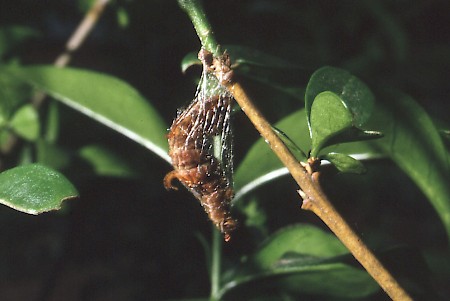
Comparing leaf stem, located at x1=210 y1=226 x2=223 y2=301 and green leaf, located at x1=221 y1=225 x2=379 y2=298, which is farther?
leaf stem, located at x1=210 y1=226 x2=223 y2=301

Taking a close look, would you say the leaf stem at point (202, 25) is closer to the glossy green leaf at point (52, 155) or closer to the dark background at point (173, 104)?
the dark background at point (173, 104)

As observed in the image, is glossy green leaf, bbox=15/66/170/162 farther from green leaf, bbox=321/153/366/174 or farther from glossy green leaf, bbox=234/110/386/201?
green leaf, bbox=321/153/366/174

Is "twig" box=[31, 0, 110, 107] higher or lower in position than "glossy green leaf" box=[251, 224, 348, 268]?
higher

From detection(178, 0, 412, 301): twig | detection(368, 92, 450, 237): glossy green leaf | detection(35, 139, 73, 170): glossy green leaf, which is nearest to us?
detection(178, 0, 412, 301): twig

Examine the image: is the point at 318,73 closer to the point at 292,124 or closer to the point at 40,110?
the point at 292,124

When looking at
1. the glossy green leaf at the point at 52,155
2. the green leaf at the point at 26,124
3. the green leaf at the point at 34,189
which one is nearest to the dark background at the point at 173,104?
the glossy green leaf at the point at 52,155

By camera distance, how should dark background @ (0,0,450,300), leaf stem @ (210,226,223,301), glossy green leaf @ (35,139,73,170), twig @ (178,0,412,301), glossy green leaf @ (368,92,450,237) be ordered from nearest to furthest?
twig @ (178,0,412,301), glossy green leaf @ (368,92,450,237), leaf stem @ (210,226,223,301), glossy green leaf @ (35,139,73,170), dark background @ (0,0,450,300)

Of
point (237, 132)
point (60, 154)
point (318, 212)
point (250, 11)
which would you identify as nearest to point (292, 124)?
point (237, 132)

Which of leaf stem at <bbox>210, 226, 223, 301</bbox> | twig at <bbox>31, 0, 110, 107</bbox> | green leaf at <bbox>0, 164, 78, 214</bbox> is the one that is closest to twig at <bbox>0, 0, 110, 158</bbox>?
twig at <bbox>31, 0, 110, 107</bbox>

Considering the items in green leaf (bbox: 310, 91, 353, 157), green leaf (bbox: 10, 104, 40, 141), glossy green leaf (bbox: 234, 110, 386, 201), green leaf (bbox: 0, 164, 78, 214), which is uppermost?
green leaf (bbox: 10, 104, 40, 141)
